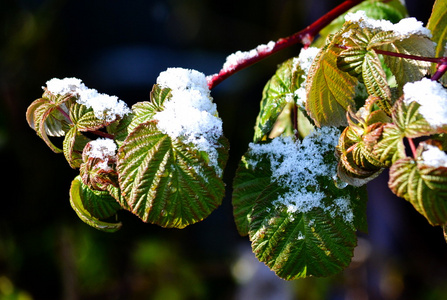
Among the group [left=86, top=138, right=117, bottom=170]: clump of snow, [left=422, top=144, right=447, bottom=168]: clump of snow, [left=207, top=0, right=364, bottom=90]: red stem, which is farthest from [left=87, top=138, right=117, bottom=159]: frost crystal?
[left=422, top=144, right=447, bottom=168]: clump of snow

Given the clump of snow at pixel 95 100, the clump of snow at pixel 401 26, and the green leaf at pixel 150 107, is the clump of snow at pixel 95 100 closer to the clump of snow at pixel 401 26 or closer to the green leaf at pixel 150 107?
the green leaf at pixel 150 107

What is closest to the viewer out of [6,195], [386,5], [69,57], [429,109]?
[429,109]

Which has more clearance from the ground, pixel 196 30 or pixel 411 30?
pixel 411 30

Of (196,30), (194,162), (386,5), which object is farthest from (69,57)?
(194,162)

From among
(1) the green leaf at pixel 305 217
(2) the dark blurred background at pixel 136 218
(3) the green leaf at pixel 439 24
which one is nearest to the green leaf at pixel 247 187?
(1) the green leaf at pixel 305 217

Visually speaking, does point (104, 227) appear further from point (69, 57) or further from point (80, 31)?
point (80, 31)

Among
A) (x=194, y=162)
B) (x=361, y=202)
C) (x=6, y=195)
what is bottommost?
(x=6, y=195)
